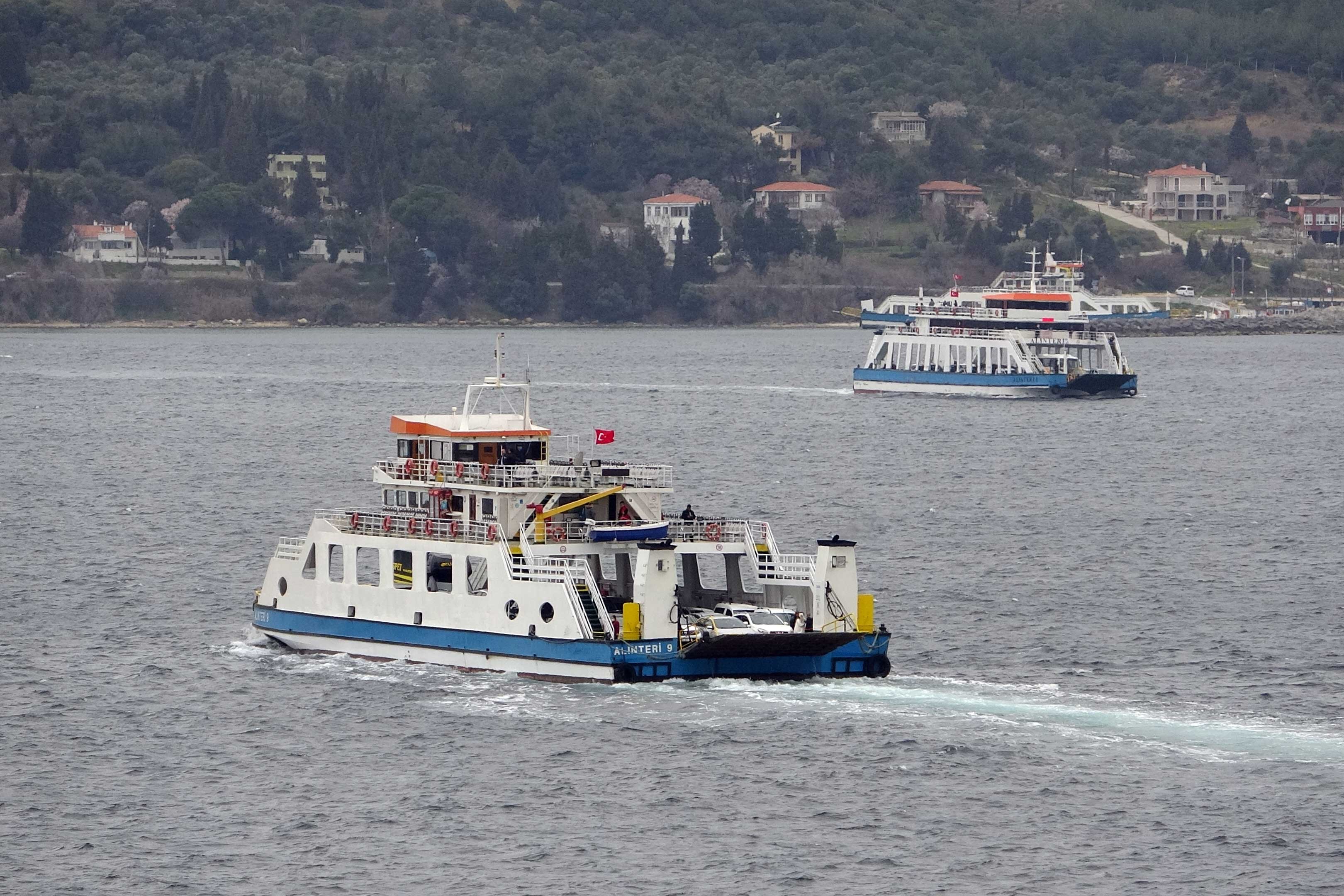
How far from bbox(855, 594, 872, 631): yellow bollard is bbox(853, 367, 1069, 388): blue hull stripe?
362 feet

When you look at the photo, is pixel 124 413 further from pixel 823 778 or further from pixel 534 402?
pixel 823 778

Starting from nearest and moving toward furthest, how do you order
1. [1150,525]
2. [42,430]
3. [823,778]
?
[823,778]
[1150,525]
[42,430]

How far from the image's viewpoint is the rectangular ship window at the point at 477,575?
2111 inches

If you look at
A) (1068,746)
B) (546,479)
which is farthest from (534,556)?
(1068,746)

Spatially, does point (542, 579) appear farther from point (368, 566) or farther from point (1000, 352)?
point (1000, 352)

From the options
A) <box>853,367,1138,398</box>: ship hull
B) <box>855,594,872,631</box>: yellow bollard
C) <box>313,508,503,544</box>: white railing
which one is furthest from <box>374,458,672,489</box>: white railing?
<box>853,367,1138,398</box>: ship hull

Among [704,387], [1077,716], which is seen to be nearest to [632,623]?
[1077,716]

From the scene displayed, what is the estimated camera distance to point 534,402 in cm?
14862

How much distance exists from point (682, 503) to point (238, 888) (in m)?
47.1

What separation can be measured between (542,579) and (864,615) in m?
7.36

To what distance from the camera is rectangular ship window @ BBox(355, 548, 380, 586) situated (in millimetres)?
64438

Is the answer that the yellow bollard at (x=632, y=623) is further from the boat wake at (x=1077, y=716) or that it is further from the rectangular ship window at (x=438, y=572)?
the rectangular ship window at (x=438, y=572)

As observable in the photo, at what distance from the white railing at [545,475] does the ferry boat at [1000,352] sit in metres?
110

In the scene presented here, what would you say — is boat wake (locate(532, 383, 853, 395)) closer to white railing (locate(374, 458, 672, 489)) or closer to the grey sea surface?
the grey sea surface
